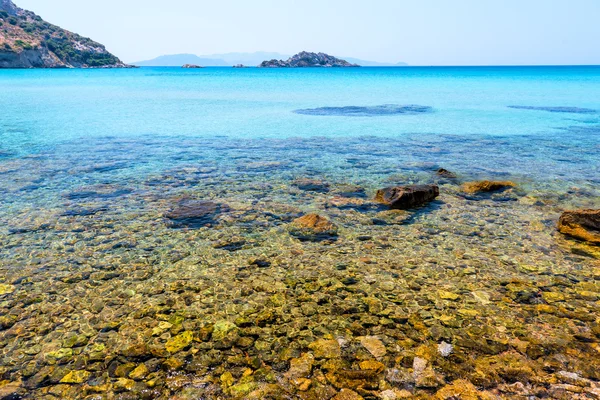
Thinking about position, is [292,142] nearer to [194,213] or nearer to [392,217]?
[194,213]

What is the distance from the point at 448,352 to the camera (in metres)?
6.36

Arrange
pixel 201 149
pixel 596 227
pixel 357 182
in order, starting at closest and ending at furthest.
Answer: pixel 596 227 < pixel 357 182 < pixel 201 149

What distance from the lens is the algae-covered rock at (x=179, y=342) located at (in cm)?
645

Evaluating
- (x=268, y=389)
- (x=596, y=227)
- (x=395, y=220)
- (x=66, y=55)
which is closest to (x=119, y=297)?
(x=268, y=389)

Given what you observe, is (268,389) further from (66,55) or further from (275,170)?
(66,55)

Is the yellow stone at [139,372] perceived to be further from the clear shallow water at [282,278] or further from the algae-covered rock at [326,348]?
the algae-covered rock at [326,348]

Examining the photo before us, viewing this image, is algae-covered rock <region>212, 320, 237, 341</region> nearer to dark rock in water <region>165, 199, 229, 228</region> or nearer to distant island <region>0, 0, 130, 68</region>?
dark rock in water <region>165, 199, 229, 228</region>

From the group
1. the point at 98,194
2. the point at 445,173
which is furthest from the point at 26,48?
the point at 445,173

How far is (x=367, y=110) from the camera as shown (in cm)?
4184

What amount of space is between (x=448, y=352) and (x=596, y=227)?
23.3 ft

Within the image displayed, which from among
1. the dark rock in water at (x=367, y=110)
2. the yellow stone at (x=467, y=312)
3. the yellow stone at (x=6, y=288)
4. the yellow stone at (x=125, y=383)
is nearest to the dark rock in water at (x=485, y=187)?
the yellow stone at (x=467, y=312)

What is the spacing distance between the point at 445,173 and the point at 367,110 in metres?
25.7

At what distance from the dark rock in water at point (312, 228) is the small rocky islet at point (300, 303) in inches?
2.2

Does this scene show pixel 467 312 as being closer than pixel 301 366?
No
